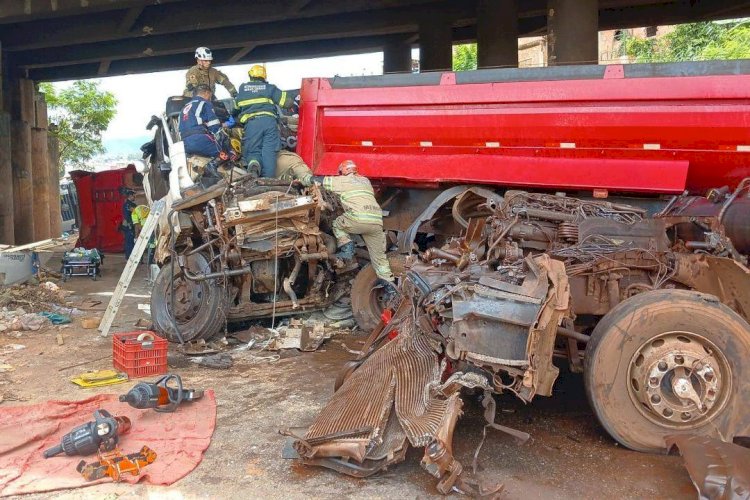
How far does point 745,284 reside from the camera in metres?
3.82

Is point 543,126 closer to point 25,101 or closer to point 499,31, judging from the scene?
point 499,31

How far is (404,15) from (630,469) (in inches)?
495

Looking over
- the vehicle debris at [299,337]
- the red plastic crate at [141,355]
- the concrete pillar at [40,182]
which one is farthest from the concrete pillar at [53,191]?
the red plastic crate at [141,355]

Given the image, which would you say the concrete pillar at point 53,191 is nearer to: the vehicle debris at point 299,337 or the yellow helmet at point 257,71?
the yellow helmet at point 257,71

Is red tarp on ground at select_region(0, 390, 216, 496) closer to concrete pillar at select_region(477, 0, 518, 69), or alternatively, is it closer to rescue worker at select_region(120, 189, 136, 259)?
rescue worker at select_region(120, 189, 136, 259)

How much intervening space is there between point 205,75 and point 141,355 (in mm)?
3993

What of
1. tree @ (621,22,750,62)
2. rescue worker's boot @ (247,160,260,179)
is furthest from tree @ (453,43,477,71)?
rescue worker's boot @ (247,160,260,179)

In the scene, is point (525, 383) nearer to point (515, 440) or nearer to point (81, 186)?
point (515, 440)

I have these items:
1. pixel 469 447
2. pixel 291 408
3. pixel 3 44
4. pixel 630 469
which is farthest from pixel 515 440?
pixel 3 44

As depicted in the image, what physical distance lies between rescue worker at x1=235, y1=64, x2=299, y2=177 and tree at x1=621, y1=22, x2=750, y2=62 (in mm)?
11913

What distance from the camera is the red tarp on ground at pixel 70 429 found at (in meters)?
3.34

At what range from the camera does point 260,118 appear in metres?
6.93

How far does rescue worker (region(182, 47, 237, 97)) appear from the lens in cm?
790

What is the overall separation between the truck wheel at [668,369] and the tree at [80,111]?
79.5 ft
